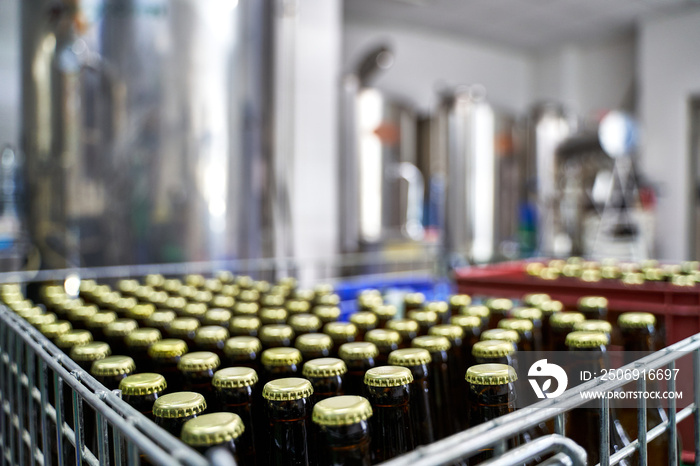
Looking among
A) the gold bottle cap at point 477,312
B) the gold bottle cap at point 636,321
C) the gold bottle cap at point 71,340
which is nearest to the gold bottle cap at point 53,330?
the gold bottle cap at point 71,340

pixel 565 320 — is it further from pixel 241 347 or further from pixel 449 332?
pixel 241 347

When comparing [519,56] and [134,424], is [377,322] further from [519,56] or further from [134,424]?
[519,56]

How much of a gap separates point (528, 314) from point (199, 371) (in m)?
0.37

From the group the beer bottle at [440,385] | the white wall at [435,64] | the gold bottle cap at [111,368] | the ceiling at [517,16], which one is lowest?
the beer bottle at [440,385]

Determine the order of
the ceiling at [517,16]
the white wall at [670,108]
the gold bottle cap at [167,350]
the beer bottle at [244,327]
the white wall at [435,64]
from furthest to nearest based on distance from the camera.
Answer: the white wall at [435,64]
the white wall at [670,108]
the ceiling at [517,16]
the beer bottle at [244,327]
the gold bottle cap at [167,350]

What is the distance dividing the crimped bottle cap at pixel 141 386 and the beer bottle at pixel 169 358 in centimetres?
9

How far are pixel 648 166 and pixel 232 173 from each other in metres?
3.88

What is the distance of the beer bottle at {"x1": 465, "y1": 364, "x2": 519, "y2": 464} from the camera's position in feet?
1.32

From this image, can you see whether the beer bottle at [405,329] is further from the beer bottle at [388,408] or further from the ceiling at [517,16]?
the ceiling at [517,16]

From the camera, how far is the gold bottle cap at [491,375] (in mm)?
400

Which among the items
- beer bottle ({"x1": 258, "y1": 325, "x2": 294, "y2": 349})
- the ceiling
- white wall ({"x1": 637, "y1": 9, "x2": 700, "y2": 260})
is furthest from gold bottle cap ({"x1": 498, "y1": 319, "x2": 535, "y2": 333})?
white wall ({"x1": 637, "y1": 9, "x2": 700, "y2": 260})

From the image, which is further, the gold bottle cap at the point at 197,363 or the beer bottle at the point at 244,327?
the beer bottle at the point at 244,327

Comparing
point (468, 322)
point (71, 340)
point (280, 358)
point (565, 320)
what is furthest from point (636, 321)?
point (71, 340)

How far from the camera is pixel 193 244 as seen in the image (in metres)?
1.38
